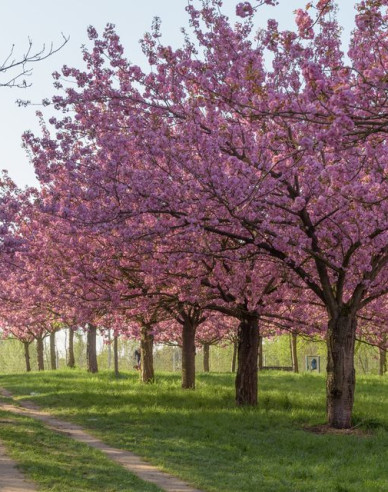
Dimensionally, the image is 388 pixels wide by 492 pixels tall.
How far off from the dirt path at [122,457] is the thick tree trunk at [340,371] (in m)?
6.18

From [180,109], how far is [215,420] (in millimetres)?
8587

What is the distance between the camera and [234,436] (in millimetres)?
16203

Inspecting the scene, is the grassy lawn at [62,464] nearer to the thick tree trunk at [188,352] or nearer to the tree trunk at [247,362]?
the tree trunk at [247,362]

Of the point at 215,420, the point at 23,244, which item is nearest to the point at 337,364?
the point at 215,420

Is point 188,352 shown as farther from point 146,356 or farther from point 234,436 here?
point 234,436

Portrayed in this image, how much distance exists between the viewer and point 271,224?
1599 centimetres

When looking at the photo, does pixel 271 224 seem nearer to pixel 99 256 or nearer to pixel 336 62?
pixel 336 62

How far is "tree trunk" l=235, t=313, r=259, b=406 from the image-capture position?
22.0m

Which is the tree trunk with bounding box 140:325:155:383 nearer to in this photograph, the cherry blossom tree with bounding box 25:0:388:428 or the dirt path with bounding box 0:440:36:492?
the cherry blossom tree with bounding box 25:0:388:428

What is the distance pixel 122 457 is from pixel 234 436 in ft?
11.7

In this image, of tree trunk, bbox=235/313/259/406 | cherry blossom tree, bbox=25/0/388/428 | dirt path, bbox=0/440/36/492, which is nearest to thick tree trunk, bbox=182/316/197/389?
tree trunk, bbox=235/313/259/406

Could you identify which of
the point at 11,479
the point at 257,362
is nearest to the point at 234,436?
the point at 11,479

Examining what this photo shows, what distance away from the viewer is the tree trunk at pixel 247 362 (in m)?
22.0

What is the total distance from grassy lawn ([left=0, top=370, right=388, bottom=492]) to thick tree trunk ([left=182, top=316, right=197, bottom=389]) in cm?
68
